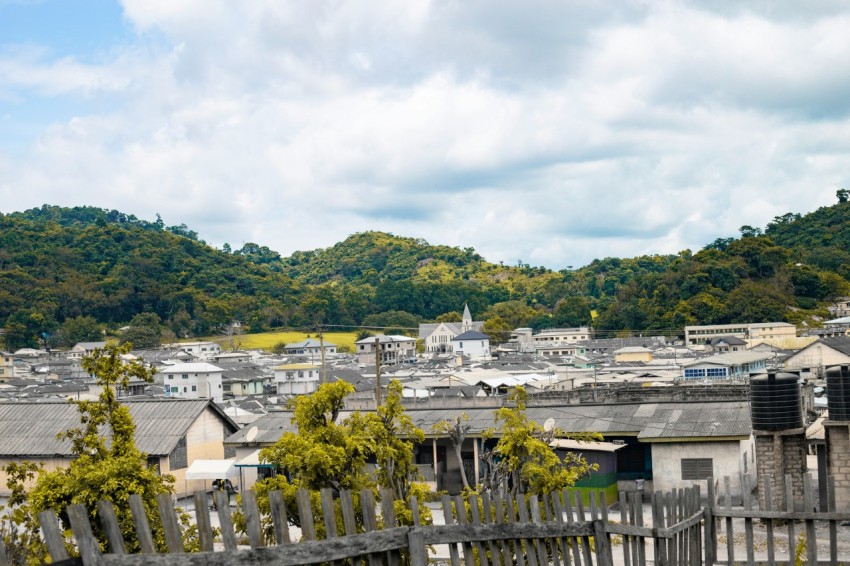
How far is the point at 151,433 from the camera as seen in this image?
30.1 m

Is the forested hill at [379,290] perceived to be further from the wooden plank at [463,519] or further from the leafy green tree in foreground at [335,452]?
the wooden plank at [463,519]

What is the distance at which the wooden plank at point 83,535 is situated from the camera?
173 inches

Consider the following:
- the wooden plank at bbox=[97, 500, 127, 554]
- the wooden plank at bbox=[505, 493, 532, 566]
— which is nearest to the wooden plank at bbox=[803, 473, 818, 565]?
the wooden plank at bbox=[505, 493, 532, 566]

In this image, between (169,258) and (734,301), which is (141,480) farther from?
(169,258)

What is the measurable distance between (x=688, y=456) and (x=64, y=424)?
764 inches

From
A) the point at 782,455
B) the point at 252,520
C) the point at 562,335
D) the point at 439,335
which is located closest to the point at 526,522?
the point at 252,520

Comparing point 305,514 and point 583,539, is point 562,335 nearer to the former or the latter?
point 583,539

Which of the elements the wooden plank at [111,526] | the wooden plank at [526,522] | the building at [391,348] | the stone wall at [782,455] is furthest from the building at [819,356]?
the wooden plank at [111,526]

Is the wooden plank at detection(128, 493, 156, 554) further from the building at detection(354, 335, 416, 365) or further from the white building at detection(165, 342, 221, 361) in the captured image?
the white building at detection(165, 342, 221, 361)

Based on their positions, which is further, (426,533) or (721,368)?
(721,368)

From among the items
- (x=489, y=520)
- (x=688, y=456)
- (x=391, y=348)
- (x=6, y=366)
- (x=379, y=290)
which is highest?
(x=379, y=290)

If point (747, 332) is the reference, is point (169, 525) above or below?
above

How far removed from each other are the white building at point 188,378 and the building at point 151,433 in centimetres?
2652

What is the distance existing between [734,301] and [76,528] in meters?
107
